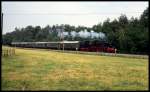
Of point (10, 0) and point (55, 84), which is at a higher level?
point (10, 0)

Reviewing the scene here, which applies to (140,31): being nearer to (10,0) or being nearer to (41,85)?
(41,85)

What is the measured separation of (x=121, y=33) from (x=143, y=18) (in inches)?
466

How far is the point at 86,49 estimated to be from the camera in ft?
195

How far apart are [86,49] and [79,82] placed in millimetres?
42354

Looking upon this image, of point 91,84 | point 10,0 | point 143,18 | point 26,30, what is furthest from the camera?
point 26,30

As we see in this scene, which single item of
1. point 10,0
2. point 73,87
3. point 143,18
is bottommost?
point 73,87

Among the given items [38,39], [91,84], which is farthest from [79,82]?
[38,39]

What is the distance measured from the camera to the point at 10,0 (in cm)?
953

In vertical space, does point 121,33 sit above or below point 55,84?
above

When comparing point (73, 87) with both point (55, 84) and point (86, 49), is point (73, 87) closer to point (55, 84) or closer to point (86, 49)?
point (55, 84)

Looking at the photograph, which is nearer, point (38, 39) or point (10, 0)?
point (10, 0)

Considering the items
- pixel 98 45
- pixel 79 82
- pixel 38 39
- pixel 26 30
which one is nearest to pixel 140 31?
pixel 98 45

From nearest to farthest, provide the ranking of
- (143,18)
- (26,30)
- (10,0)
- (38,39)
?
(10,0)
(143,18)
(38,39)
(26,30)

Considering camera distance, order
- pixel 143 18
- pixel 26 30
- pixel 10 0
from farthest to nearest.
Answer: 1. pixel 26 30
2. pixel 143 18
3. pixel 10 0
